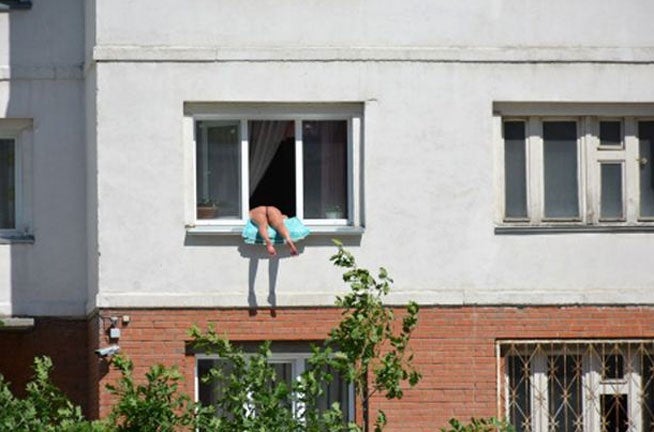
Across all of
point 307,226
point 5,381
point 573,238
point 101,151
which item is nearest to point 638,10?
point 573,238

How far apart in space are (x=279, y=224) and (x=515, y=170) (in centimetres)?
243

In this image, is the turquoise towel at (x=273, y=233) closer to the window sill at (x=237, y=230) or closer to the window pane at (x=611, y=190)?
the window sill at (x=237, y=230)

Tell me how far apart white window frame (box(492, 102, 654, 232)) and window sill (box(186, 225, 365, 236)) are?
1.42 m

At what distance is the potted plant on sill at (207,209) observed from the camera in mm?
24672

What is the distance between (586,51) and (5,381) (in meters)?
6.49

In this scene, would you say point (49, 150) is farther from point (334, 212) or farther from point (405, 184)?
point (405, 184)

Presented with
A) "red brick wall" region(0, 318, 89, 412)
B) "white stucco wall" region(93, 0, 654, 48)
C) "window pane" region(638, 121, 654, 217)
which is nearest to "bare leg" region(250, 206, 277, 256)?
"white stucco wall" region(93, 0, 654, 48)

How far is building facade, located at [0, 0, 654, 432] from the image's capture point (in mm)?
24438

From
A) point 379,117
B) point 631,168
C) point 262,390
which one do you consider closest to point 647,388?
point 631,168

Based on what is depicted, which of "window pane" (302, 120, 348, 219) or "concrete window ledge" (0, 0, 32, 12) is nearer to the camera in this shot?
"window pane" (302, 120, 348, 219)

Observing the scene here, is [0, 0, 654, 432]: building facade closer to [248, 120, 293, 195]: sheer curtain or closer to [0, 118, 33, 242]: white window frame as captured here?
[248, 120, 293, 195]: sheer curtain

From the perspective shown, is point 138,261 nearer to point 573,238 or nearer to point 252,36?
point 252,36

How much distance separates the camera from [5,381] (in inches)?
998

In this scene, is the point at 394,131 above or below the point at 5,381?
above
